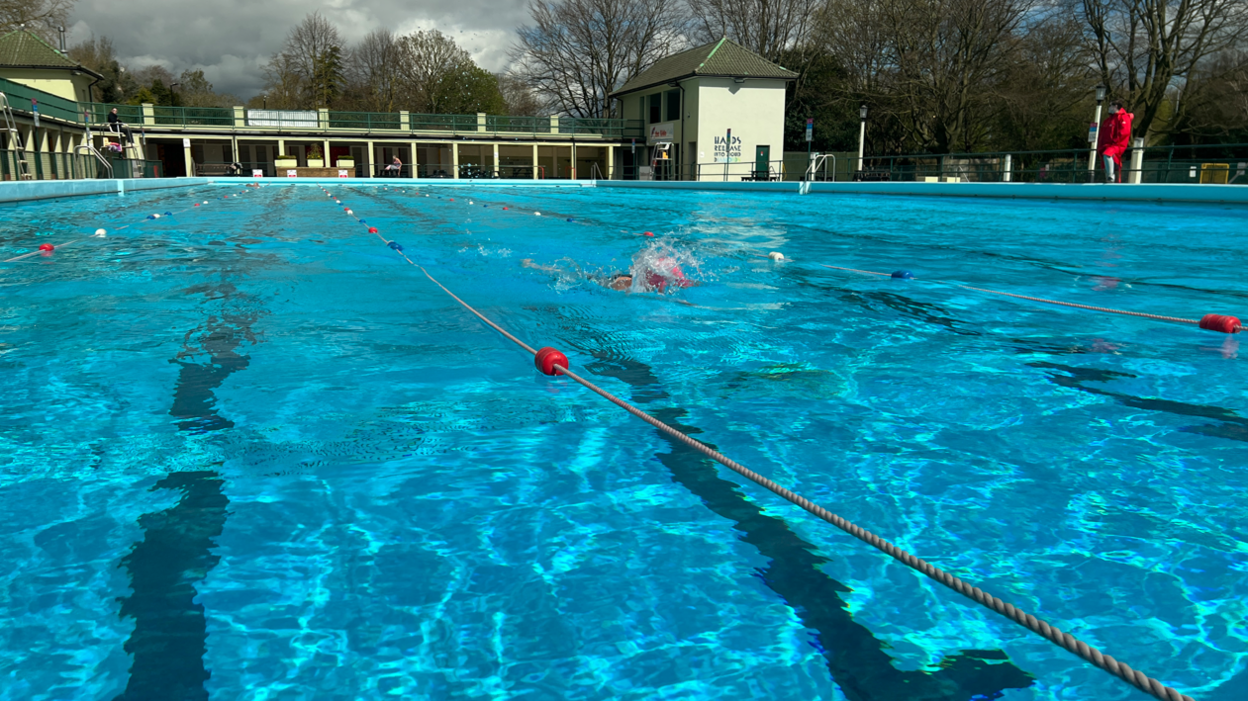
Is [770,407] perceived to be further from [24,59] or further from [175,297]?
[24,59]

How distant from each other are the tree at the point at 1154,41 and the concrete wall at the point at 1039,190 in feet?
43.0

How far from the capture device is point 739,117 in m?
40.2

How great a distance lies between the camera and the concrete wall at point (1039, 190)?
15875mm

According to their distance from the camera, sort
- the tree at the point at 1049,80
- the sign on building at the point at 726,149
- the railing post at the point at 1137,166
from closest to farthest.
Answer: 1. the railing post at the point at 1137,166
2. the tree at the point at 1049,80
3. the sign on building at the point at 726,149

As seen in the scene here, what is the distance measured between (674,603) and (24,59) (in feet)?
167

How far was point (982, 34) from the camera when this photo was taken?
33719 mm

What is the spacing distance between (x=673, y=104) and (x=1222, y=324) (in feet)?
128

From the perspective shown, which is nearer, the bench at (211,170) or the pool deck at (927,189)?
the pool deck at (927,189)

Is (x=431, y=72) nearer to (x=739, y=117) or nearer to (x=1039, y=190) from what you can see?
(x=739, y=117)

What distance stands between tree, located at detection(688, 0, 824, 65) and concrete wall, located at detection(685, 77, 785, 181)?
6.74 meters

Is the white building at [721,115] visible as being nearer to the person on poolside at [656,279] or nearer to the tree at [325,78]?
the tree at [325,78]

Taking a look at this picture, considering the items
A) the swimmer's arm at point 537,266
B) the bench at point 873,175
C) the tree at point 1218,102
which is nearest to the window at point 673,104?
the bench at point 873,175

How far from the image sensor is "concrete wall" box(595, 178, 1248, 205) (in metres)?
15.9

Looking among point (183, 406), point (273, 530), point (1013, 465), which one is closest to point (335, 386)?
point (183, 406)
